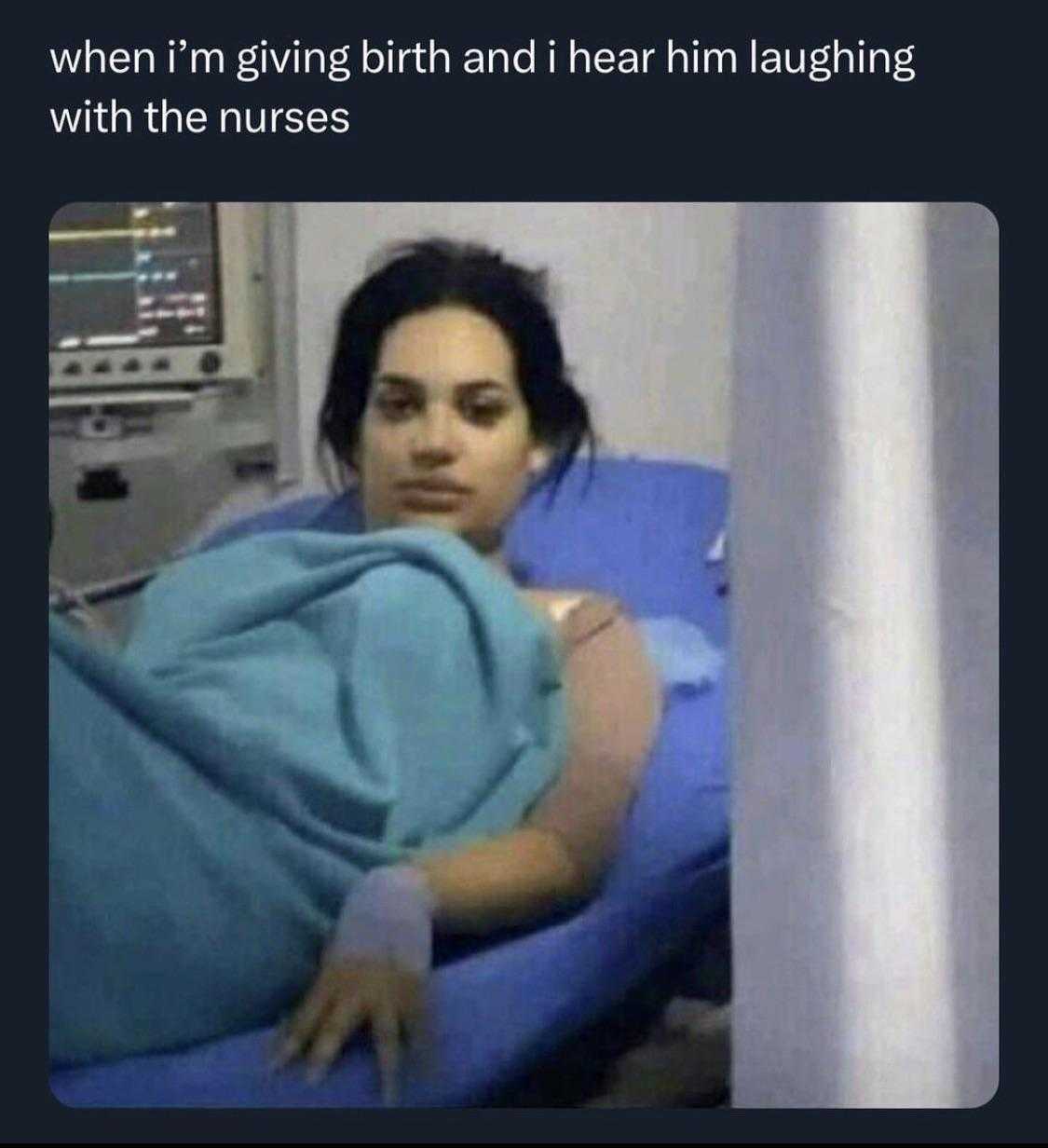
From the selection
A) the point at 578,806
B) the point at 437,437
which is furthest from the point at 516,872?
the point at 437,437

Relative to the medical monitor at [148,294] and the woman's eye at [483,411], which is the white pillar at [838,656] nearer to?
the woman's eye at [483,411]

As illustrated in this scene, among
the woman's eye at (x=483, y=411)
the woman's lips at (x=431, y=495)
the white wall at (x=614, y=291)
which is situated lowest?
the woman's lips at (x=431, y=495)

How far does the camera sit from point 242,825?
3.66 ft

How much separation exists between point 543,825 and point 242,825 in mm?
174

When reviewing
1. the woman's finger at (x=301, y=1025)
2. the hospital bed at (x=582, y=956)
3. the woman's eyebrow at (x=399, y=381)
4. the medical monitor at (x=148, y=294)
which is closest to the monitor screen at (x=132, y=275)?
the medical monitor at (x=148, y=294)

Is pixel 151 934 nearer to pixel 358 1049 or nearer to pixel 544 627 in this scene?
pixel 358 1049

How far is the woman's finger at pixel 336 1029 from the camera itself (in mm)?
1115

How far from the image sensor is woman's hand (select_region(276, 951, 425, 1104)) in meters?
1.11

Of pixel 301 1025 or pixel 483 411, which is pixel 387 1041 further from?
pixel 483 411

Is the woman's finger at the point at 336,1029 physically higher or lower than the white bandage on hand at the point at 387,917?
lower

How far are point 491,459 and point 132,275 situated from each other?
244mm

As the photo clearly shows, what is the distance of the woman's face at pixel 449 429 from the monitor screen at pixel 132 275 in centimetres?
11

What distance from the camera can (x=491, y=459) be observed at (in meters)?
1.16

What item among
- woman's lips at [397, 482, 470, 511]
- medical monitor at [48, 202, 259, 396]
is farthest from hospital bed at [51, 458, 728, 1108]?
medical monitor at [48, 202, 259, 396]
